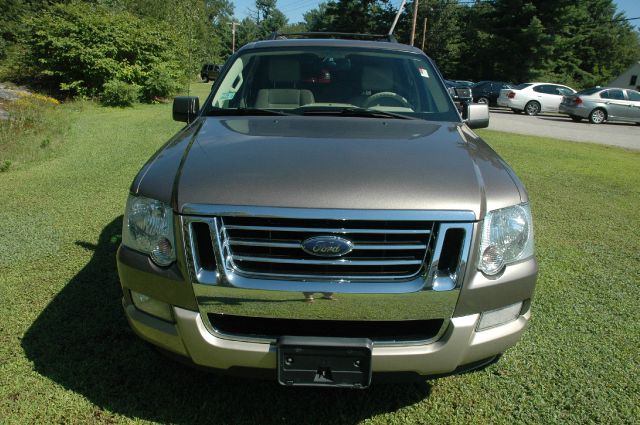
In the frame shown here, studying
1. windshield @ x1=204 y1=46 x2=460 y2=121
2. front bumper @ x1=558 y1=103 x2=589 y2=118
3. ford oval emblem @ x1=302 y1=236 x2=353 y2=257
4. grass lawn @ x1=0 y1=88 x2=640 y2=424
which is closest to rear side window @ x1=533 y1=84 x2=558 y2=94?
front bumper @ x1=558 y1=103 x2=589 y2=118

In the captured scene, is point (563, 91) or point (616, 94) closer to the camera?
point (616, 94)

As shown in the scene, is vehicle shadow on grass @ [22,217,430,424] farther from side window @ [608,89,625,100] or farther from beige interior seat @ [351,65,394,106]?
side window @ [608,89,625,100]

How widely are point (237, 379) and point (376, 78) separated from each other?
2239 mm

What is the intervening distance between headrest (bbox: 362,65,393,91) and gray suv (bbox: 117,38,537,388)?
54.4 inches

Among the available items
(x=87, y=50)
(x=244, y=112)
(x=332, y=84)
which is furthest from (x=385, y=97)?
(x=87, y=50)

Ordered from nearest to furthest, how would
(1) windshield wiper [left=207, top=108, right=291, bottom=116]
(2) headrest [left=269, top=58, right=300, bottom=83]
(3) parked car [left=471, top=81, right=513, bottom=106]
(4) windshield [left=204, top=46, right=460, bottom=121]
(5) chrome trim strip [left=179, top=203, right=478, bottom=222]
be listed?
(5) chrome trim strip [left=179, top=203, right=478, bottom=222] < (1) windshield wiper [left=207, top=108, right=291, bottom=116] < (4) windshield [left=204, top=46, right=460, bottom=121] < (2) headrest [left=269, top=58, right=300, bottom=83] < (3) parked car [left=471, top=81, right=513, bottom=106]

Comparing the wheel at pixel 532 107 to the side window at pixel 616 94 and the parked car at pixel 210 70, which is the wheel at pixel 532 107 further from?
the parked car at pixel 210 70

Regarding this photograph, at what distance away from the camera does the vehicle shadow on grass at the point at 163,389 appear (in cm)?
243

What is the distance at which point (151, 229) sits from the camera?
2143 mm

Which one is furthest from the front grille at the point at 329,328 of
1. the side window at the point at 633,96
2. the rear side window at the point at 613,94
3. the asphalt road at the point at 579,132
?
the side window at the point at 633,96

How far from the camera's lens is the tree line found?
17062 millimetres

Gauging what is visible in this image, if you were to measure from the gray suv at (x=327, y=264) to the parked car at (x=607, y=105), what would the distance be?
20.2 metres

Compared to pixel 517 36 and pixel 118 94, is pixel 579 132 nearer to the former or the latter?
pixel 118 94

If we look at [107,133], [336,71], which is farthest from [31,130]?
[336,71]
